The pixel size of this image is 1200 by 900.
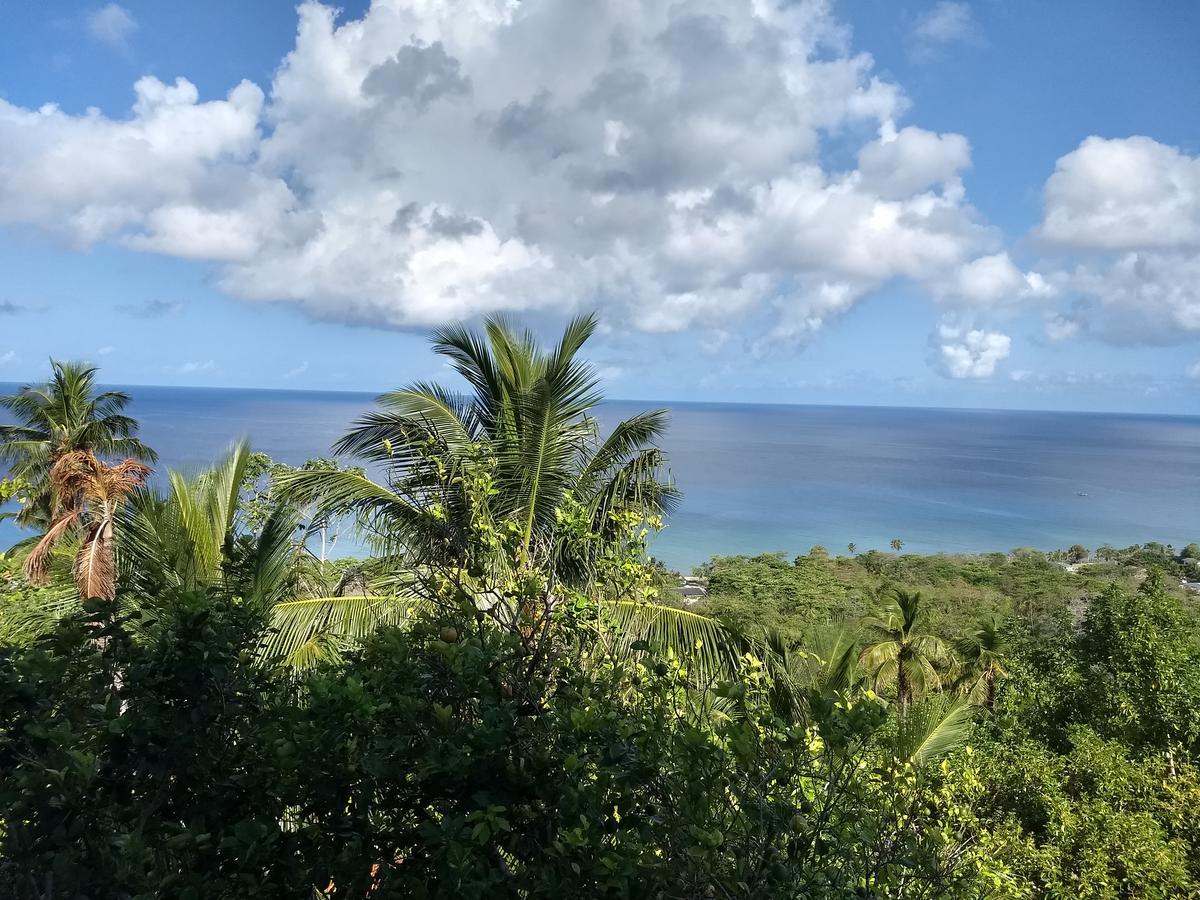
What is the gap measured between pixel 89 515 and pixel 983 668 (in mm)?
22754

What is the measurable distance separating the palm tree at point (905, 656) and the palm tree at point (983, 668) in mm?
1575

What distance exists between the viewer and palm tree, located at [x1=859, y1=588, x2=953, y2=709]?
65.5 feet

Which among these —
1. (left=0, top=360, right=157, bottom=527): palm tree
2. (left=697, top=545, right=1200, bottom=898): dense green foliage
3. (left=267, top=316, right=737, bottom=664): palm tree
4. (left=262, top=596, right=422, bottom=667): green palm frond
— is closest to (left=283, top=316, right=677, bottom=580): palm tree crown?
(left=267, top=316, right=737, bottom=664): palm tree

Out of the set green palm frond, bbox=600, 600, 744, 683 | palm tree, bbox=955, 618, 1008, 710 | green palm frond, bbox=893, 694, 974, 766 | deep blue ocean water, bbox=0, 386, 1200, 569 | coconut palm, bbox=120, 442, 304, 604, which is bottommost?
deep blue ocean water, bbox=0, 386, 1200, 569

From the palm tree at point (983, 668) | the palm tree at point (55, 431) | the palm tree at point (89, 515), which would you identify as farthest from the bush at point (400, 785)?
the palm tree at point (983, 668)

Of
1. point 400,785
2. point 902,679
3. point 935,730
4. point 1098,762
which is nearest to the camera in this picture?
point 400,785

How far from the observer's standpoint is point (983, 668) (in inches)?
862

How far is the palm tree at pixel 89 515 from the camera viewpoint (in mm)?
8336

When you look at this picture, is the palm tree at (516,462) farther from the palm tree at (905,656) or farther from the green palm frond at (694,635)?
the palm tree at (905,656)

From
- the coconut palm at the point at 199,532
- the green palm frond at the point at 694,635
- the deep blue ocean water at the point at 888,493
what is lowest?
the deep blue ocean water at the point at 888,493

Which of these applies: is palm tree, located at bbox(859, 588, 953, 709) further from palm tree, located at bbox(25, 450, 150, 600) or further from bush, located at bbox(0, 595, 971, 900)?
bush, located at bbox(0, 595, 971, 900)

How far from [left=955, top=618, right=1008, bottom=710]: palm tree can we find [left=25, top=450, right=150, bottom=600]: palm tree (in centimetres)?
2104

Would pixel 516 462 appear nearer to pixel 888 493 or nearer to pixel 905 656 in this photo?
pixel 905 656

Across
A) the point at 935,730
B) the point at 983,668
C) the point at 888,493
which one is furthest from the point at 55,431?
the point at 888,493
